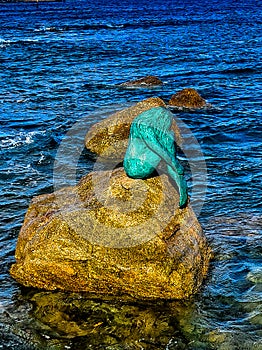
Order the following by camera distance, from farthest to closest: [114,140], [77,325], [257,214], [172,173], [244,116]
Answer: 1. [244,116]
2. [114,140]
3. [257,214]
4. [172,173]
5. [77,325]

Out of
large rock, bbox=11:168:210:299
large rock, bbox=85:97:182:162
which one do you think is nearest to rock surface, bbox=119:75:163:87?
large rock, bbox=85:97:182:162

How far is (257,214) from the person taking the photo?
390 inches

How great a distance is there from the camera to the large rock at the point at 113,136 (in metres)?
13.5

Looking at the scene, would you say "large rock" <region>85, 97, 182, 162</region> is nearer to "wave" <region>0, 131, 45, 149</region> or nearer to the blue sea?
the blue sea

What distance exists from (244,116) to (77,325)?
11439 millimetres

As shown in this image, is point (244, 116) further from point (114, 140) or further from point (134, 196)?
point (134, 196)

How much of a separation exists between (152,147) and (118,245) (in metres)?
1.33

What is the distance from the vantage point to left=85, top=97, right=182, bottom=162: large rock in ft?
44.2

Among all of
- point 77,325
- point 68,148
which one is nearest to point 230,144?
point 68,148

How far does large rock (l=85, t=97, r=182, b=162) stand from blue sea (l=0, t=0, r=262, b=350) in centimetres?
70

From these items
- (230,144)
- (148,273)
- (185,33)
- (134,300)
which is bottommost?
(185,33)

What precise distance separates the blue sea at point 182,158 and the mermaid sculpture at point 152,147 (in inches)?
64.5

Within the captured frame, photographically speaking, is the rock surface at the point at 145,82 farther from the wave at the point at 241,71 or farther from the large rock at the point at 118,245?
the large rock at the point at 118,245

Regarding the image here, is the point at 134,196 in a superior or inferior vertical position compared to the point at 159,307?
superior
